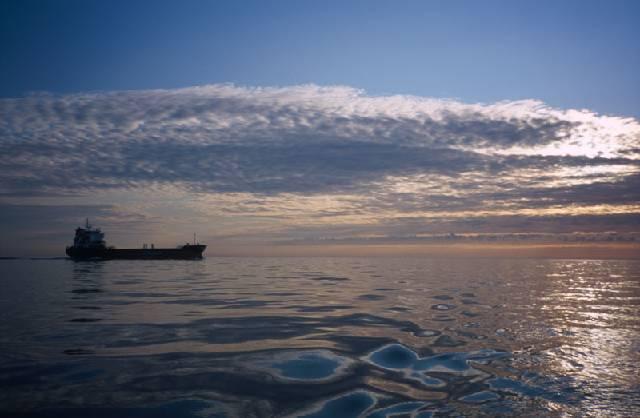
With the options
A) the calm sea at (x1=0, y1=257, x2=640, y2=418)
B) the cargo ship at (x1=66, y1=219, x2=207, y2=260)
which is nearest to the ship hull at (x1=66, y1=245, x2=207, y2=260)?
the cargo ship at (x1=66, y1=219, x2=207, y2=260)

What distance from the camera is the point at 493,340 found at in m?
12.6

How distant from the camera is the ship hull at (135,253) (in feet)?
374

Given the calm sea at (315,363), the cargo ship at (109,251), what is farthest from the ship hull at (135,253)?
the calm sea at (315,363)

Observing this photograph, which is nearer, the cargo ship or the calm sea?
the calm sea

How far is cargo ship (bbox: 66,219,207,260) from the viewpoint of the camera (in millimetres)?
114438

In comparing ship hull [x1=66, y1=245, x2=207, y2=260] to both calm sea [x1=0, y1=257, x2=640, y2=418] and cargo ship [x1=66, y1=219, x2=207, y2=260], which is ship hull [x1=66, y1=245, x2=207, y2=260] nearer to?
cargo ship [x1=66, y1=219, x2=207, y2=260]

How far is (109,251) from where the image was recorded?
114438 millimetres

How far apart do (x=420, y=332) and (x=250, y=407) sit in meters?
8.29

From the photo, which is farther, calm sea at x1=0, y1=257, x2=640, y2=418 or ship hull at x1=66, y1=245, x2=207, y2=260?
ship hull at x1=66, y1=245, x2=207, y2=260

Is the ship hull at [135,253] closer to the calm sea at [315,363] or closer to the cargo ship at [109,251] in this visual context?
the cargo ship at [109,251]

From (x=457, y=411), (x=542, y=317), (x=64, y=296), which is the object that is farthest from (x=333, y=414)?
(x=64, y=296)

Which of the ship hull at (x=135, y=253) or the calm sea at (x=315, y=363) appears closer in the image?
the calm sea at (x=315, y=363)

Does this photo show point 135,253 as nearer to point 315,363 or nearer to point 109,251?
point 109,251

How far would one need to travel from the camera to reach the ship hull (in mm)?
114125
